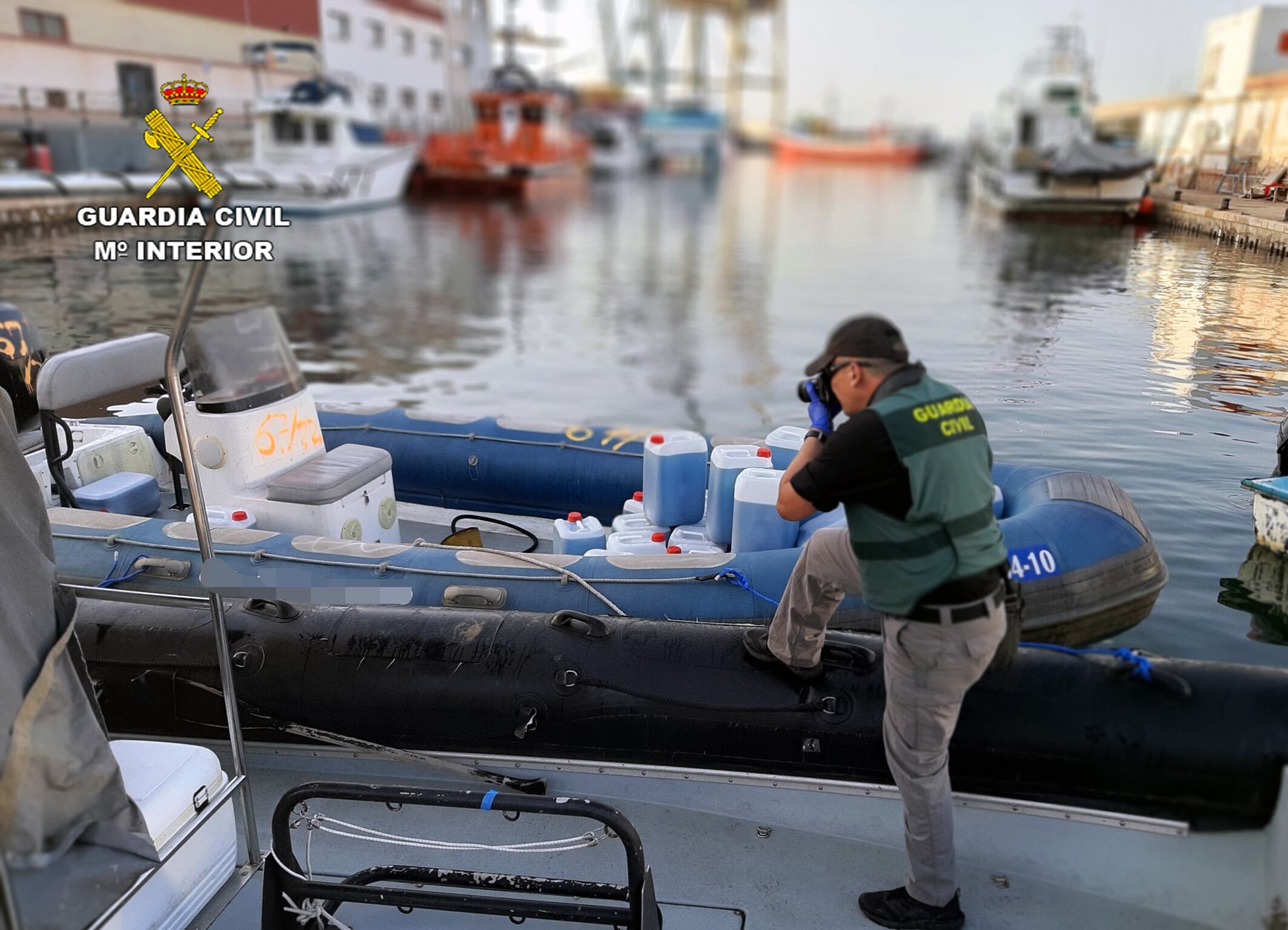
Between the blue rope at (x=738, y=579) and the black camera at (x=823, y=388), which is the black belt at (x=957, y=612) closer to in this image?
the black camera at (x=823, y=388)

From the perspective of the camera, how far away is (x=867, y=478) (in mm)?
2117

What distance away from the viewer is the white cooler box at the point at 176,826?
225 centimetres

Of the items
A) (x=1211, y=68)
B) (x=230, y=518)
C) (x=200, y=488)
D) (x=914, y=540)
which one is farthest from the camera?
(x=1211, y=68)

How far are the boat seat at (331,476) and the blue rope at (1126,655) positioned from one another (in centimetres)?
299

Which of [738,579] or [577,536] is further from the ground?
[738,579]

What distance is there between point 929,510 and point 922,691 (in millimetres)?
526

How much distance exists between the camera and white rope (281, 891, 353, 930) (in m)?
2.27

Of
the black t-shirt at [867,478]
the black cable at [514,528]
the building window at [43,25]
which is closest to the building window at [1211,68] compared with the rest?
the black t-shirt at [867,478]

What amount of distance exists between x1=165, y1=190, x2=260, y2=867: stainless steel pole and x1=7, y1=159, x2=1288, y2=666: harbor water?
55.6 inches

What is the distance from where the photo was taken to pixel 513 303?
15492 millimetres

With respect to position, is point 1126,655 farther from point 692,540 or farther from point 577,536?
point 577,536

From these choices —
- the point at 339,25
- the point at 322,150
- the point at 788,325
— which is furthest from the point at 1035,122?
the point at 339,25

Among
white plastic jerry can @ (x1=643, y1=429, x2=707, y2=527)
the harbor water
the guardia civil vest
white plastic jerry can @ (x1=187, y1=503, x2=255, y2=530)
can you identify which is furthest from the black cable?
the guardia civil vest

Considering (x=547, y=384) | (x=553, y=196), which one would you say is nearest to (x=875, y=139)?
(x=553, y=196)
